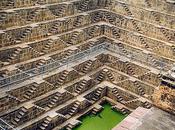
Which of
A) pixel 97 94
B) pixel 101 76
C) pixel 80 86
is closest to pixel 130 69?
pixel 101 76

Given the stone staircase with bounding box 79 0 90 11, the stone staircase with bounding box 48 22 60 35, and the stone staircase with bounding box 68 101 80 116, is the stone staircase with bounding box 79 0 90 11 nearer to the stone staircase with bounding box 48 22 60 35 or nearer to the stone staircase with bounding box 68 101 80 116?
the stone staircase with bounding box 48 22 60 35

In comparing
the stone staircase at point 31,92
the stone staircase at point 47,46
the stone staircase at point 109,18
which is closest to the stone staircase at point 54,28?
the stone staircase at point 47,46

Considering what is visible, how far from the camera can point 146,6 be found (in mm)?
19125

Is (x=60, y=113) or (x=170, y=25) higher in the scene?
(x=170, y=25)

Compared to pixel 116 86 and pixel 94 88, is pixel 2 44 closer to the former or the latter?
pixel 94 88

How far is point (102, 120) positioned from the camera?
16.0 m

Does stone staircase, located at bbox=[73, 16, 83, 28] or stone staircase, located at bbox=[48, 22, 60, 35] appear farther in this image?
stone staircase, located at bbox=[73, 16, 83, 28]

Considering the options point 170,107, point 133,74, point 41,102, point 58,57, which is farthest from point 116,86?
point 170,107

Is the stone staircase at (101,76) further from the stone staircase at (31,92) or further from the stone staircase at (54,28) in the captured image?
the stone staircase at (31,92)

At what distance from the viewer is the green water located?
1520 cm

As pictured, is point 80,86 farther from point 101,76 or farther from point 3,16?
point 3,16

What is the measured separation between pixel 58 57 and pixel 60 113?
322 centimetres

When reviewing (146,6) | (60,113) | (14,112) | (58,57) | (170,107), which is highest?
(146,6)

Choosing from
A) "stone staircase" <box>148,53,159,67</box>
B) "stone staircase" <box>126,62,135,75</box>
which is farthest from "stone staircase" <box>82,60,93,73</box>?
"stone staircase" <box>148,53,159,67</box>
